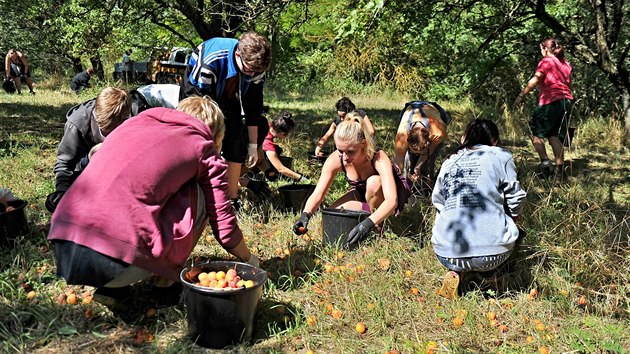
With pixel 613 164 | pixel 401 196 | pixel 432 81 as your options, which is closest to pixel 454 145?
pixel 613 164

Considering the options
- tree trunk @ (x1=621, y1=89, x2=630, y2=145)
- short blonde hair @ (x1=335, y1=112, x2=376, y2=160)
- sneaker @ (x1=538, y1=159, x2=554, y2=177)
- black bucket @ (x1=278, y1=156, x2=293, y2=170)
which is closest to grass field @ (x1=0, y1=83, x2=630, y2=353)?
short blonde hair @ (x1=335, y1=112, x2=376, y2=160)

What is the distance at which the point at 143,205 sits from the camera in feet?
8.27

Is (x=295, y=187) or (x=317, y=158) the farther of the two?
(x=317, y=158)

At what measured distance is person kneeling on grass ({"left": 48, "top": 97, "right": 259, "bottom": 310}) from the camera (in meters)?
2.46

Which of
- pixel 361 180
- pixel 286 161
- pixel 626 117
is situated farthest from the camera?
pixel 626 117

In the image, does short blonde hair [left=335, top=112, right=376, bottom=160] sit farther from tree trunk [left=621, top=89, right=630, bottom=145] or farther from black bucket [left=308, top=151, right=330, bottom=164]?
tree trunk [left=621, top=89, right=630, bottom=145]

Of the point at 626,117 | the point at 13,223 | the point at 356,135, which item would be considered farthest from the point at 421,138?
the point at 626,117

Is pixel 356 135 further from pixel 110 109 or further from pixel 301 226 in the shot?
pixel 110 109

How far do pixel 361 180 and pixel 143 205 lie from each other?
2.08 m

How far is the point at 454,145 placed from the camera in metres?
→ 7.97

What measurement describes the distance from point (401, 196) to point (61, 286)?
2.35 m

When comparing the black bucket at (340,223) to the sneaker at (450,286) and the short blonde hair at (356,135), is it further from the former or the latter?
the sneaker at (450,286)

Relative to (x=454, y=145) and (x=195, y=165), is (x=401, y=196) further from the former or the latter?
(x=454, y=145)

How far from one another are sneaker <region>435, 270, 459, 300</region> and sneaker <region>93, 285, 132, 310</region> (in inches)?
69.9
